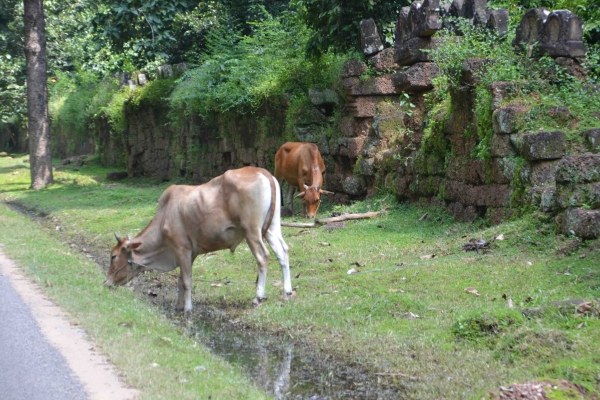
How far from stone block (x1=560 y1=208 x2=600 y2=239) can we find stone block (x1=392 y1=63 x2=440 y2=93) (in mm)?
5621

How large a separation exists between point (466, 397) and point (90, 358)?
9.66ft

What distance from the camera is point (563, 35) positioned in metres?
11.4

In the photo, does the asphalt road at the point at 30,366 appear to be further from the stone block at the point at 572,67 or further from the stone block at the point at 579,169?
the stone block at the point at 572,67

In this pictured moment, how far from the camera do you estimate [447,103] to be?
44.5 ft

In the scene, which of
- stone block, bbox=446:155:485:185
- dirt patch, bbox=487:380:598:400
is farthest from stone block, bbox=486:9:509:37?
dirt patch, bbox=487:380:598:400

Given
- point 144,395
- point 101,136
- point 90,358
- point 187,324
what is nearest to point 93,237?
point 187,324

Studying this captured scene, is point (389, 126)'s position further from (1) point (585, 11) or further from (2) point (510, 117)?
(2) point (510, 117)

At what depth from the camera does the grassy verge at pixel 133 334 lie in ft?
18.9

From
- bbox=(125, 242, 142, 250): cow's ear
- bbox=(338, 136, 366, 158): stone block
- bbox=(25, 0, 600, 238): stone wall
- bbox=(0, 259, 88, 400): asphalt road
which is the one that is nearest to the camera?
bbox=(0, 259, 88, 400): asphalt road

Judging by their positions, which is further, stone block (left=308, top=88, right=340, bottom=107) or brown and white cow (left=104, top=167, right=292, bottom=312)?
stone block (left=308, top=88, right=340, bottom=107)

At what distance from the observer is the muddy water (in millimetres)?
6352

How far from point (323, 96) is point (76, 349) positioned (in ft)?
37.6

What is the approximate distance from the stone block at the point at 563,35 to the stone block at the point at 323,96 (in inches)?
244

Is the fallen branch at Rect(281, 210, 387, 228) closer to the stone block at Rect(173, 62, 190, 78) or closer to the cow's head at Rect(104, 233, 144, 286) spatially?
the cow's head at Rect(104, 233, 144, 286)
